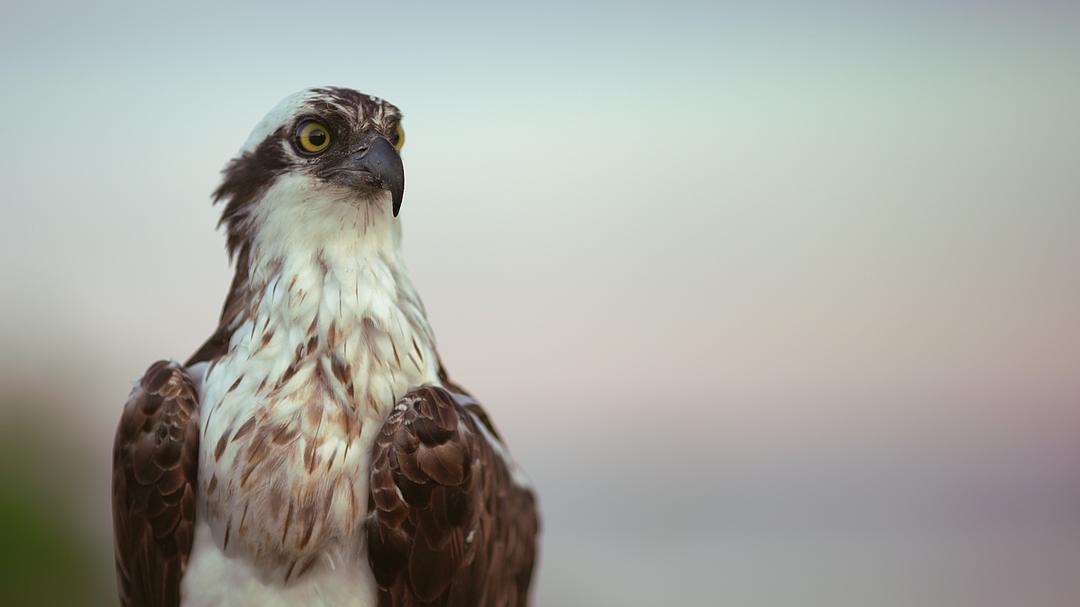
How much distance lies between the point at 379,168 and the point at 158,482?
1.21 meters

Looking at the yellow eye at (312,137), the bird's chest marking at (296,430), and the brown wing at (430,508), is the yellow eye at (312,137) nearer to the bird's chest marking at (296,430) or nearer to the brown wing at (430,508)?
the bird's chest marking at (296,430)

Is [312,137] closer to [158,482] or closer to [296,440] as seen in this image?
[296,440]

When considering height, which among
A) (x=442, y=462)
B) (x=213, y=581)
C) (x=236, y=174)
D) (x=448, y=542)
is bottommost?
(x=213, y=581)

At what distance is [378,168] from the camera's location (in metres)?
3.09

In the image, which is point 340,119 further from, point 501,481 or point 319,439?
point 501,481

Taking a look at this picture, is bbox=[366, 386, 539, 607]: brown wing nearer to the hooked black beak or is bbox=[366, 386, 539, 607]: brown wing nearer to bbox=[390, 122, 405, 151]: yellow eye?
the hooked black beak

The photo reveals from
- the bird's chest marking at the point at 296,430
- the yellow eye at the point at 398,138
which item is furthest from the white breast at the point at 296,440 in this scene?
the yellow eye at the point at 398,138

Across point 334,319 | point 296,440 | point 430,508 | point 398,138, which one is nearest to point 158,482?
point 296,440

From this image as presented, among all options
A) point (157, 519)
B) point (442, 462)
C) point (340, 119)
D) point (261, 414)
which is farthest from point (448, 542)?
point (340, 119)

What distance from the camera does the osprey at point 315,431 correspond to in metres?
2.90

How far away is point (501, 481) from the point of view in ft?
11.0

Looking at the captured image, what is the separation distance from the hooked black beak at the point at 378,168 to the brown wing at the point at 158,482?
878mm

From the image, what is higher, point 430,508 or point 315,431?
point 315,431

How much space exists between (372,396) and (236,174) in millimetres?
1005
